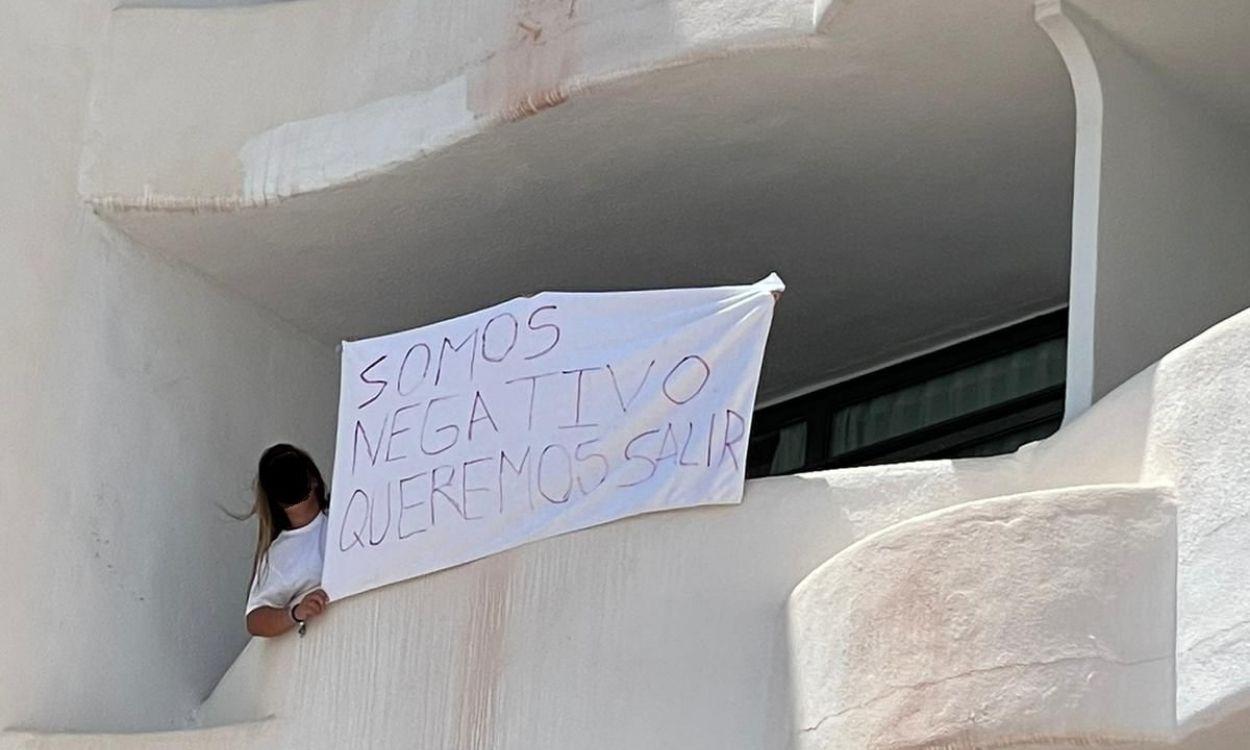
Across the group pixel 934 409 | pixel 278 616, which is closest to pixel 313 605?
pixel 278 616

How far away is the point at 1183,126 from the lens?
1028cm

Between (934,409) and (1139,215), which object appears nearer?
(1139,215)

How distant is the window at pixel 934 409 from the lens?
40.0 feet

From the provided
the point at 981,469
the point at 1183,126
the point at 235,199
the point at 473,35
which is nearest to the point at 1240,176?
the point at 1183,126

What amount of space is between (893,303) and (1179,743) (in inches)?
191

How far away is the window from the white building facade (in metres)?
0.14

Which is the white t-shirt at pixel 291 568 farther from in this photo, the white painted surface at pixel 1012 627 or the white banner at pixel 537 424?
the white painted surface at pixel 1012 627

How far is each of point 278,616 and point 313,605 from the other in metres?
0.17

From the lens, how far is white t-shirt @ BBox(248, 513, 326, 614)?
10258 millimetres

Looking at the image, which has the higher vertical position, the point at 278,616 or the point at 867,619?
the point at 867,619

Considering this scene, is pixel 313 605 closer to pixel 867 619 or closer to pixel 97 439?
pixel 97 439

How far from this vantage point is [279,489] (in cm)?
1052

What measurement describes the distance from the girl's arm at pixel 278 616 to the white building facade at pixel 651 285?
0.25 feet

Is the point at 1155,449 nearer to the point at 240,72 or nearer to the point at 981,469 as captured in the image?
the point at 981,469
